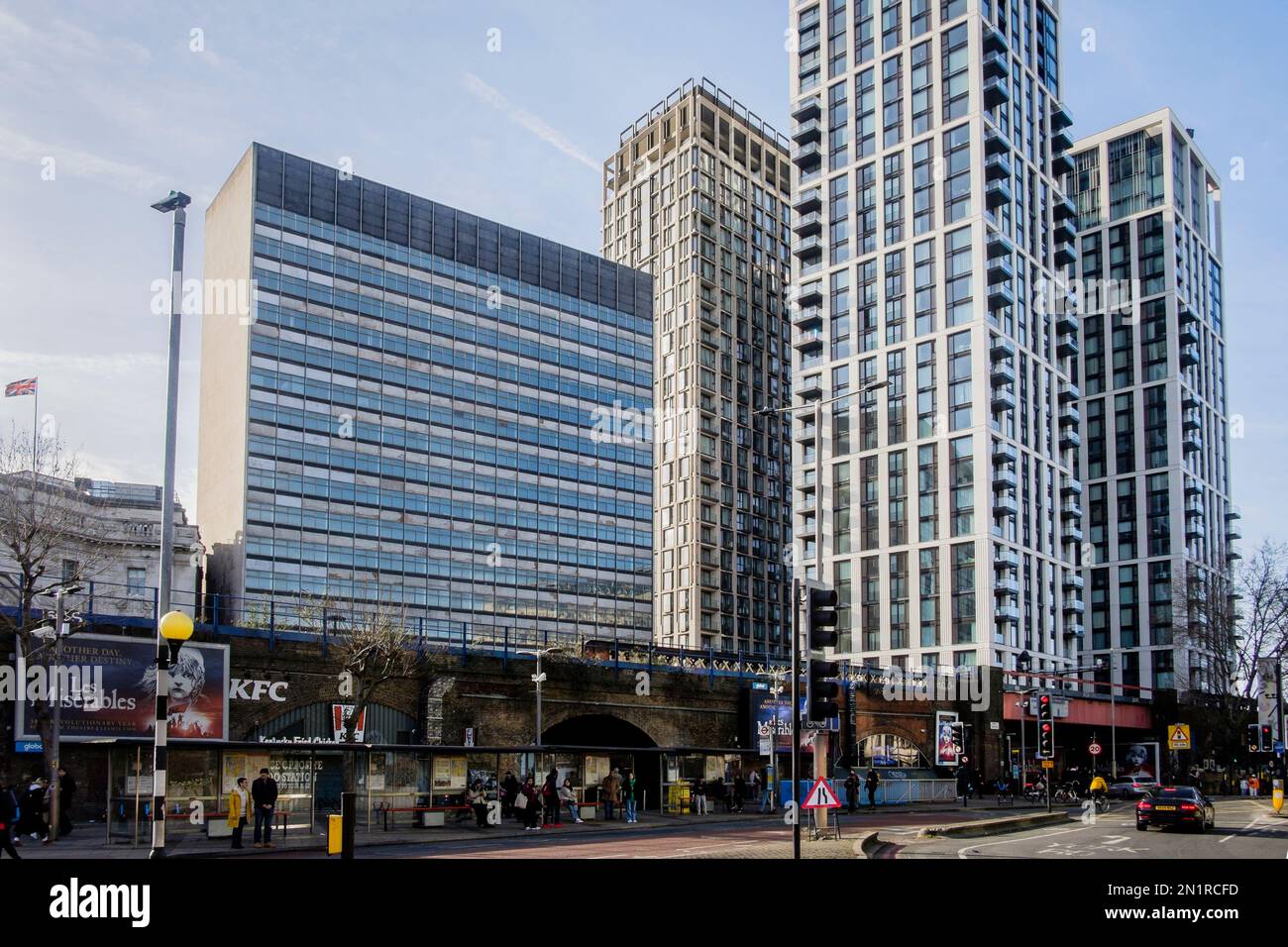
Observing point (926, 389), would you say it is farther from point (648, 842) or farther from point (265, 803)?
point (265, 803)

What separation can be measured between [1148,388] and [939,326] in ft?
137

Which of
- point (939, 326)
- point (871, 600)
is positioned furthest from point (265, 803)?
point (939, 326)

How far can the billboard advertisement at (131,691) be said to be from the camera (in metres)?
35.5

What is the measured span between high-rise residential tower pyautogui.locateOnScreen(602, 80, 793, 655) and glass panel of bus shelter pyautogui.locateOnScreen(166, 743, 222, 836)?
336 ft

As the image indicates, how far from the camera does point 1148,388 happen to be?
129 meters

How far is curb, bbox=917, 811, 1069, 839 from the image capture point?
33.2m

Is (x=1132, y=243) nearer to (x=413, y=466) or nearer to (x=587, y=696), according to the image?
(x=413, y=466)

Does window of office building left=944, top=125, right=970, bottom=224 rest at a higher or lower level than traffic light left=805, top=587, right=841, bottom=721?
higher

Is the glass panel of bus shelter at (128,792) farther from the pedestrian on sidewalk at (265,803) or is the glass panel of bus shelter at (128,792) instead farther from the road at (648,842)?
the road at (648,842)

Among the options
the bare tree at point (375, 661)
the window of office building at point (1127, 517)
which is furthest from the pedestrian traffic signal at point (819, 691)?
the window of office building at point (1127, 517)

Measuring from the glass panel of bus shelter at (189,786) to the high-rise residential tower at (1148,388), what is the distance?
108383 millimetres

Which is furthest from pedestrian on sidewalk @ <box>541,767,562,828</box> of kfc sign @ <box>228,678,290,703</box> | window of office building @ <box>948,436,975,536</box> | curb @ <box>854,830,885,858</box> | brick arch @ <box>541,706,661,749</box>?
window of office building @ <box>948,436,975,536</box>

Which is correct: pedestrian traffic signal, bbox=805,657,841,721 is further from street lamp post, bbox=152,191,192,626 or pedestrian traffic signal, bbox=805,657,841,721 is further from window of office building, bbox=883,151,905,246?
window of office building, bbox=883,151,905,246
